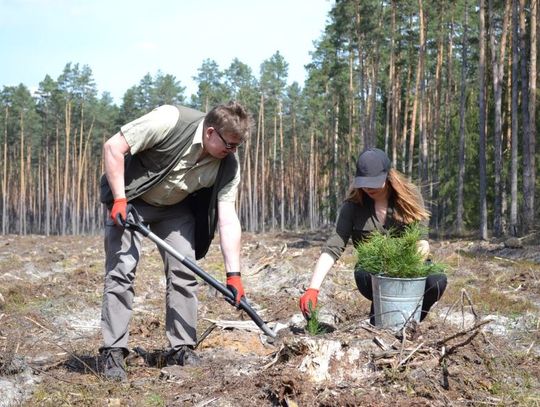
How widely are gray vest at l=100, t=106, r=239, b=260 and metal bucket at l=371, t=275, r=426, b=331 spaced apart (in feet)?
4.25

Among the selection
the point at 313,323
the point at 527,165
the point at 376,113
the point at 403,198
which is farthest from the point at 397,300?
the point at 376,113

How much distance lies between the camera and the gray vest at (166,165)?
4148 mm

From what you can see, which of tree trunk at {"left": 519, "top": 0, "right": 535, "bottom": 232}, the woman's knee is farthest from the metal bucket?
tree trunk at {"left": 519, "top": 0, "right": 535, "bottom": 232}

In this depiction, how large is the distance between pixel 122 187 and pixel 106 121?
186 feet

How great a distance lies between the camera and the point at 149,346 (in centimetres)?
534

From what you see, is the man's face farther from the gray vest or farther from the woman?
the woman

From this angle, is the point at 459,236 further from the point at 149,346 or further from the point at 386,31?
the point at 149,346

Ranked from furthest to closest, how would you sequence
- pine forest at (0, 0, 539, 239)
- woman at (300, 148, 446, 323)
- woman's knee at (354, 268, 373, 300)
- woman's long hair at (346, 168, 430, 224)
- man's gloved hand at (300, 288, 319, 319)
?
pine forest at (0, 0, 539, 239)
woman's knee at (354, 268, 373, 300)
woman's long hair at (346, 168, 430, 224)
woman at (300, 148, 446, 323)
man's gloved hand at (300, 288, 319, 319)

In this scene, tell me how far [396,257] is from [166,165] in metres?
1.69

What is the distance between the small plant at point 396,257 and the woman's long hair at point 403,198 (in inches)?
9.6

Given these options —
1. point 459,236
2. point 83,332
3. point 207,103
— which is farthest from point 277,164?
point 83,332

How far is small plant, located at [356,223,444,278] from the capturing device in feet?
13.3

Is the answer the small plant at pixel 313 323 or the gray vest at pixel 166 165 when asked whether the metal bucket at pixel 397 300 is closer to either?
the small plant at pixel 313 323

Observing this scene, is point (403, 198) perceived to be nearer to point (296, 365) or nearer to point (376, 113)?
point (296, 365)
